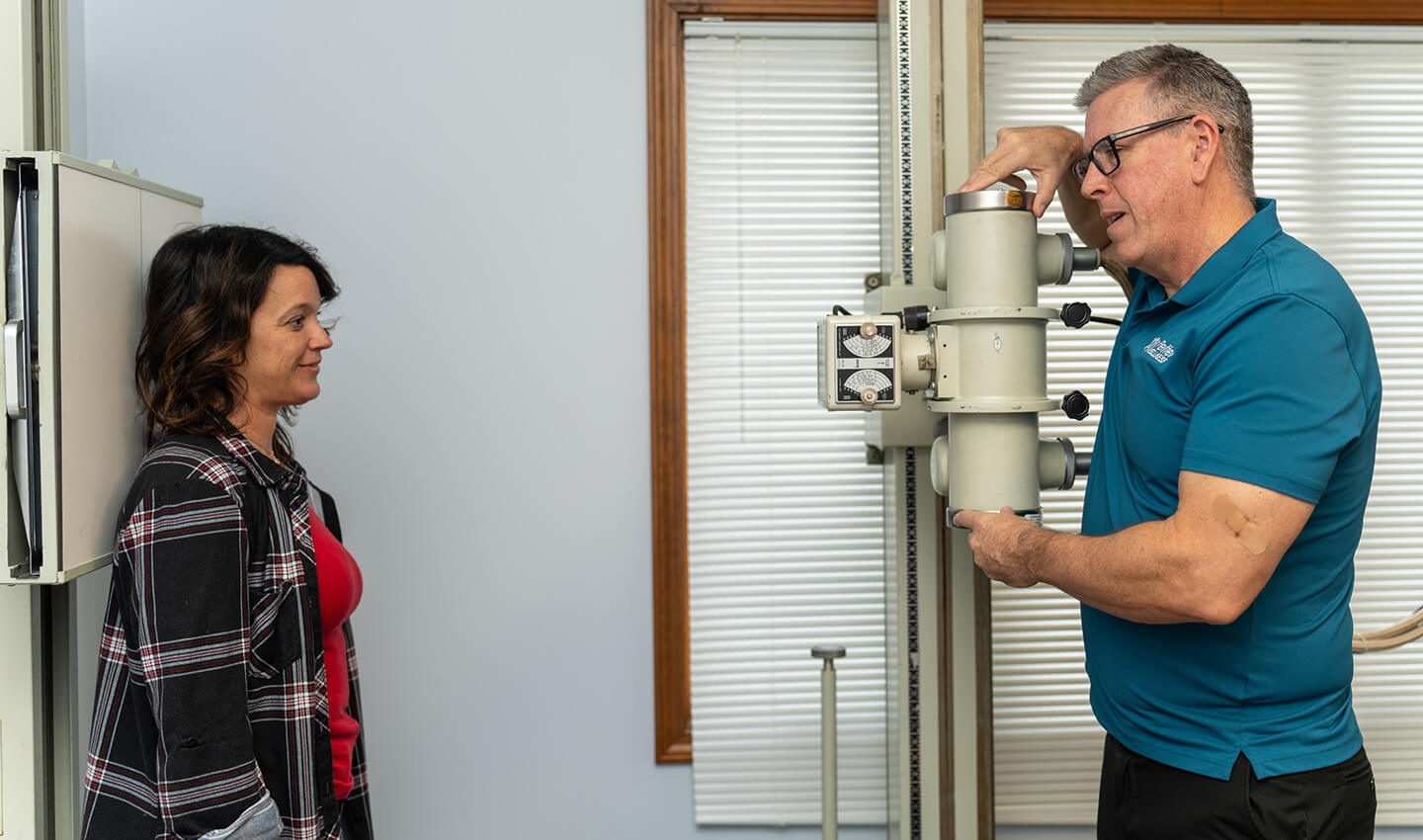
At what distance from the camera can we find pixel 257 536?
131 centimetres

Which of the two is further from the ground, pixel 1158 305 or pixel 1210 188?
pixel 1210 188

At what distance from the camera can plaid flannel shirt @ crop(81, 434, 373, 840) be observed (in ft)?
Result: 3.96

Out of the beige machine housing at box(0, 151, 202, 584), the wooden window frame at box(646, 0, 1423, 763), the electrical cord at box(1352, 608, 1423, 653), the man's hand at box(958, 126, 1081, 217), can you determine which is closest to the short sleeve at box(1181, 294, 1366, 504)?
the man's hand at box(958, 126, 1081, 217)

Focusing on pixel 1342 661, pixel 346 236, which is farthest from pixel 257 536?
pixel 1342 661

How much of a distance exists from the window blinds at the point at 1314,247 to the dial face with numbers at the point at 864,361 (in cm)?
80

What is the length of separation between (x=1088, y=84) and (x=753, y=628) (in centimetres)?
127

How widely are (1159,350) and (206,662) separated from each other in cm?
123

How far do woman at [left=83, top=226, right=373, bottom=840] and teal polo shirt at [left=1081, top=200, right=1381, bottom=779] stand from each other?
1.09m

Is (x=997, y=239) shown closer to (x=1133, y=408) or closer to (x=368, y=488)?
(x=1133, y=408)

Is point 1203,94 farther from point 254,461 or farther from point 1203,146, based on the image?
point 254,461

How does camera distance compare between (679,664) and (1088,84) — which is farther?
(679,664)

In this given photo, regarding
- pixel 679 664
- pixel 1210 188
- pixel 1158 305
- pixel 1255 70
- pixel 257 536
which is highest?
pixel 1255 70

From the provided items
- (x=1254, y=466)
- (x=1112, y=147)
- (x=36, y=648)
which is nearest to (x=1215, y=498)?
(x=1254, y=466)

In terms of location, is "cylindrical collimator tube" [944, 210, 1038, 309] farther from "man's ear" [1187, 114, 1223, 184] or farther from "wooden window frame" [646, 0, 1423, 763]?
"wooden window frame" [646, 0, 1423, 763]
